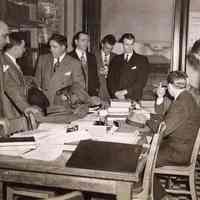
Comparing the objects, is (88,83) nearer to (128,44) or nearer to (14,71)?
(128,44)

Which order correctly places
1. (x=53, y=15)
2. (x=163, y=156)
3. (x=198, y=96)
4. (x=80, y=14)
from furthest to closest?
(x=80, y=14) < (x=53, y=15) < (x=198, y=96) < (x=163, y=156)

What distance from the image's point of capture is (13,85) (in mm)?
4301

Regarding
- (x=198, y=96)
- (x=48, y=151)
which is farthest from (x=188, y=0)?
(x=48, y=151)

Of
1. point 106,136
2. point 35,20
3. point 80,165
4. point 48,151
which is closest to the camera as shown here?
point 80,165

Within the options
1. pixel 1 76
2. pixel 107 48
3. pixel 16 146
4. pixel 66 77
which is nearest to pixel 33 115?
pixel 16 146

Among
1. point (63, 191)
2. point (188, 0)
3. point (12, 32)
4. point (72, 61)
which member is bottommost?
point (63, 191)

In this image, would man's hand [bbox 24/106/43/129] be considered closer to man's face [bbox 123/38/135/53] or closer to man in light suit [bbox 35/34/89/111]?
man in light suit [bbox 35/34/89/111]

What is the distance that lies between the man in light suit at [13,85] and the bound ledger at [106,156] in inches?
67.6

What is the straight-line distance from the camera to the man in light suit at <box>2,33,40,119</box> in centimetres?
426

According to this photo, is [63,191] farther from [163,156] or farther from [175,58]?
[175,58]

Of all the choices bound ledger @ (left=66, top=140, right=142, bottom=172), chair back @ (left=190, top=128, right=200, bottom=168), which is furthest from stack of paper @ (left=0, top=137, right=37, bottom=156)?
chair back @ (left=190, top=128, right=200, bottom=168)

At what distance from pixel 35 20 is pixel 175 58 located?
2.22 metres

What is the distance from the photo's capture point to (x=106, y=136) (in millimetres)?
2971

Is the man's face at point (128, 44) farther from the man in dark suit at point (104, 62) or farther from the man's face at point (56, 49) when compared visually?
the man's face at point (56, 49)
